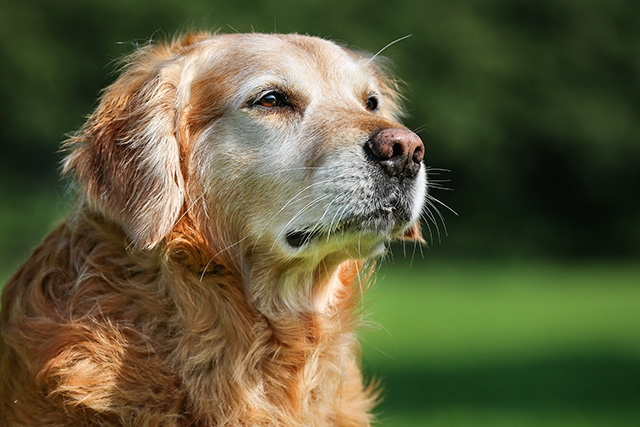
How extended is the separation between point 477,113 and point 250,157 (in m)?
18.4

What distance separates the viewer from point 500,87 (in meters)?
21.4

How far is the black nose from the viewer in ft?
10.8

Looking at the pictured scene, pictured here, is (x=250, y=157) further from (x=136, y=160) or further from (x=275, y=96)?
(x=136, y=160)

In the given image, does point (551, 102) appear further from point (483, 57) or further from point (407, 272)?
point (407, 272)

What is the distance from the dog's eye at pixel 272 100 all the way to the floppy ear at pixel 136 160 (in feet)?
1.30

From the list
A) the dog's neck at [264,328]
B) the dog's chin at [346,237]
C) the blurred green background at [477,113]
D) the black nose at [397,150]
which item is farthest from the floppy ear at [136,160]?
the blurred green background at [477,113]

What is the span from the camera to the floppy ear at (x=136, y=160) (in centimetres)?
337

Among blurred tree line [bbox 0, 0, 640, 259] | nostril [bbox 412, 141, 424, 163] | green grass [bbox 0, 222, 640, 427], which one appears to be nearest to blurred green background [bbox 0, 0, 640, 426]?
blurred tree line [bbox 0, 0, 640, 259]

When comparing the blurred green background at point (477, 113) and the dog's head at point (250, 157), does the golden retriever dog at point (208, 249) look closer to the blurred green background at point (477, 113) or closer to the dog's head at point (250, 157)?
the dog's head at point (250, 157)

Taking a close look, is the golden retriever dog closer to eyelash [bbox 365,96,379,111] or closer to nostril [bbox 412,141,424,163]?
nostril [bbox 412,141,424,163]

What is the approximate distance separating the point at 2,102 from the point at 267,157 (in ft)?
57.5

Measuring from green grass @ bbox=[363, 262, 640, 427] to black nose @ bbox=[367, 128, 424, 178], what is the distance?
752 mm

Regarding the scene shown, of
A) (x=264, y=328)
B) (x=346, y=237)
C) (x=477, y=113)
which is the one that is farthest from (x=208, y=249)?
(x=477, y=113)

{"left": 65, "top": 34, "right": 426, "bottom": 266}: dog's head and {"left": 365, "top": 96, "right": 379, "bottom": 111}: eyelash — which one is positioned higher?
{"left": 365, "top": 96, "right": 379, "bottom": 111}: eyelash
